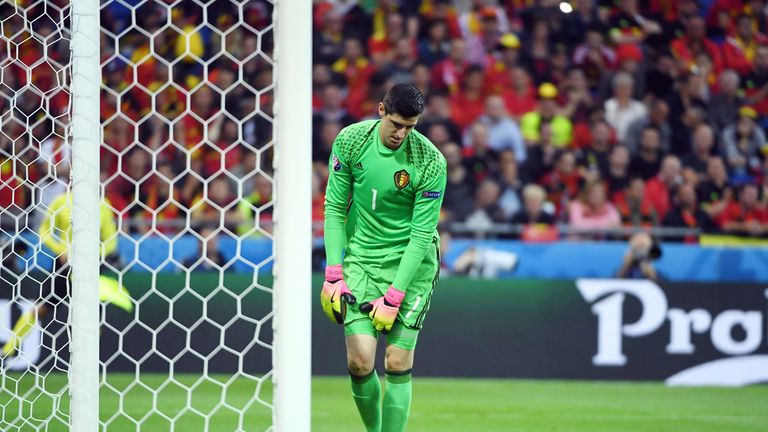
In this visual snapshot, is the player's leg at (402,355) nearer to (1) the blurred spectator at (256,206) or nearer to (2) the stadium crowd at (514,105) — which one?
(1) the blurred spectator at (256,206)

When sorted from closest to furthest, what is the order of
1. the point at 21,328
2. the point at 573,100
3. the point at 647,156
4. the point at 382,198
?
the point at 382,198, the point at 21,328, the point at 647,156, the point at 573,100

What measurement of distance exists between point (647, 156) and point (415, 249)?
6.11 meters

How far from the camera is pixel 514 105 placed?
10.6 metres

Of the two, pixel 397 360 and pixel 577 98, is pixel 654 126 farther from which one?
pixel 397 360

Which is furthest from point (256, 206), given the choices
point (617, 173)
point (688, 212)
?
point (688, 212)

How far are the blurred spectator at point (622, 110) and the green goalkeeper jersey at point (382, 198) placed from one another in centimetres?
618

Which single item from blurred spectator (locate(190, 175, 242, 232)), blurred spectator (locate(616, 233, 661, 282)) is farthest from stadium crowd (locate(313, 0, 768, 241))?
blurred spectator (locate(190, 175, 242, 232))

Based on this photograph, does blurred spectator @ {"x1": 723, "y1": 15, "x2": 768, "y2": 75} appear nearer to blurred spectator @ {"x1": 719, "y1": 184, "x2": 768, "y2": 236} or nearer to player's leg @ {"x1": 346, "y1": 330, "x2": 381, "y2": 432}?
blurred spectator @ {"x1": 719, "y1": 184, "x2": 768, "y2": 236}

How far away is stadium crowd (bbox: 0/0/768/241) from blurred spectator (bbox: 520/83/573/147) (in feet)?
0.05

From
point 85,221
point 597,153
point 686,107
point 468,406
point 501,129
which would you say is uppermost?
point 85,221

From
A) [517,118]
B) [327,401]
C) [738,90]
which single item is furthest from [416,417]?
[738,90]

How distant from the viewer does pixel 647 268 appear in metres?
8.88

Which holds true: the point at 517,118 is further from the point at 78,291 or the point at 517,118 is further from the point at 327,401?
the point at 78,291

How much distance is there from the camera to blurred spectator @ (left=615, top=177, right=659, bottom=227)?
31.2 ft
